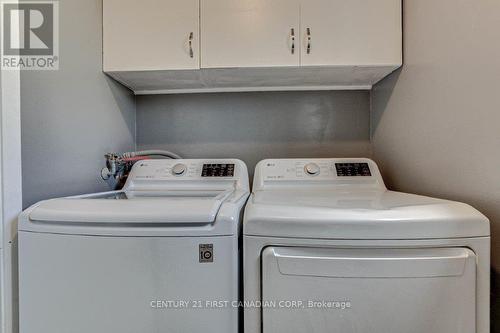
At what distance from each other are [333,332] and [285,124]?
1.13 meters

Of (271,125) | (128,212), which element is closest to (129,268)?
(128,212)

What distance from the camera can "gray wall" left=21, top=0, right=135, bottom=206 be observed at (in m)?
0.86

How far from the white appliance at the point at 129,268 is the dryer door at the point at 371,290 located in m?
0.13

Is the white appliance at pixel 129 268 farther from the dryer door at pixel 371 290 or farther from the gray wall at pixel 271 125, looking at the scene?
the gray wall at pixel 271 125

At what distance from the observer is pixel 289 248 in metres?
0.71

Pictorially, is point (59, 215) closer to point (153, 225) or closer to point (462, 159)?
point (153, 225)

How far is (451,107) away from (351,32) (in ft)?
1.71

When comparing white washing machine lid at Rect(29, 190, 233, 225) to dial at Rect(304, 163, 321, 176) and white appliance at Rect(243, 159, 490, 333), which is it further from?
dial at Rect(304, 163, 321, 176)

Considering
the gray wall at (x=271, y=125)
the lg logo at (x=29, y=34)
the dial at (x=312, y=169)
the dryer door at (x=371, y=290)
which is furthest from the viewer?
the gray wall at (x=271, y=125)

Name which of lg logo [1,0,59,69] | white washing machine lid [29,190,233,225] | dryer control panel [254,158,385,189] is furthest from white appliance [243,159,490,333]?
lg logo [1,0,59,69]

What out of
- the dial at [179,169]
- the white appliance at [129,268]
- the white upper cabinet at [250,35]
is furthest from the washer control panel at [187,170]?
the white appliance at [129,268]

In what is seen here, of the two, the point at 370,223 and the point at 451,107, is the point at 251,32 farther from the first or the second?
the point at 370,223

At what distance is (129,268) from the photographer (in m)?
0.71

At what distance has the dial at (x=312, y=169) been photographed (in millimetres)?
1292
